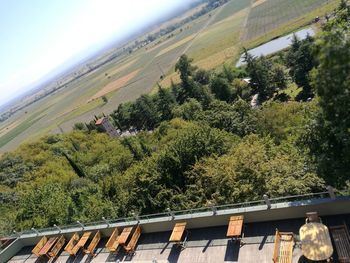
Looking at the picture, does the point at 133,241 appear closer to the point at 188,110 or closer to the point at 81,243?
the point at 81,243

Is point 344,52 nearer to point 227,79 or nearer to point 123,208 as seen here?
point 123,208

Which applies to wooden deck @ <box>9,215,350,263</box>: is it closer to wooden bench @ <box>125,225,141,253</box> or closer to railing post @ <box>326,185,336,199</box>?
wooden bench @ <box>125,225,141,253</box>

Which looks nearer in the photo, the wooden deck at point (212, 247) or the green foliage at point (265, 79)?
the wooden deck at point (212, 247)

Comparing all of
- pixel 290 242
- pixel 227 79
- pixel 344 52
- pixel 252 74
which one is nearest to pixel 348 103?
pixel 344 52

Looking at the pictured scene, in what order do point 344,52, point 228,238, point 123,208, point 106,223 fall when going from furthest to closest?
point 123,208 → point 106,223 → point 228,238 → point 344,52

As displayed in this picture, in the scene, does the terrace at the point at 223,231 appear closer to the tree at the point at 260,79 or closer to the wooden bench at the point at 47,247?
the wooden bench at the point at 47,247

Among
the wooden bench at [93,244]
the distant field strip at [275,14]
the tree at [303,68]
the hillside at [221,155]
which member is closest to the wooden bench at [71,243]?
the wooden bench at [93,244]
